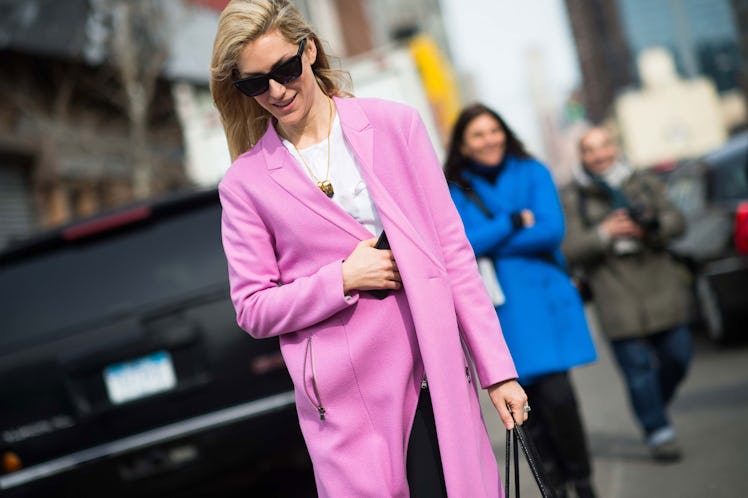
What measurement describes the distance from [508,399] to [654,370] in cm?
372

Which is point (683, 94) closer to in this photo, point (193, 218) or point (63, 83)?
point (63, 83)

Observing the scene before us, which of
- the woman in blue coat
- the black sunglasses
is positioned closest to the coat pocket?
the black sunglasses

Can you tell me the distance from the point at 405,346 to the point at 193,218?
2643mm

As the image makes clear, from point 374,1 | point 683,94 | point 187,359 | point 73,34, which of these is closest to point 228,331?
point 187,359

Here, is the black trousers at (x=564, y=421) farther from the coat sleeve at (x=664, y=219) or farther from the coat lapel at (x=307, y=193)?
the coat lapel at (x=307, y=193)

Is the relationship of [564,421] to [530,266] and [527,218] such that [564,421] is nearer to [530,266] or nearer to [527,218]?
[530,266]

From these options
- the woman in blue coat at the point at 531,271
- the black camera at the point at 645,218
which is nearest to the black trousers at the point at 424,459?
the woman in blue coat at the point at 531,271

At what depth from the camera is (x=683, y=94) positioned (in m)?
44.4

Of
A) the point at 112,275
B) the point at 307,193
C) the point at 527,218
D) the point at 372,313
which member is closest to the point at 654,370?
the point at 527,218

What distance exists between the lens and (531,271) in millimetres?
4777

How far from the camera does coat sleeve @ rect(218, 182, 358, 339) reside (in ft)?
8.39

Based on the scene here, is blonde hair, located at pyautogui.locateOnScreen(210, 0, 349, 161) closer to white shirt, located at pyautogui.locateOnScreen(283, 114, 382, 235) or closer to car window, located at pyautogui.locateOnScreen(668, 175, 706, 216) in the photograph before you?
white shirt, located at pyautogui.locateOnScreen(283, 114, 382, 235)

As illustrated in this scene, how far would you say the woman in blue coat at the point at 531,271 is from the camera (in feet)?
15.4

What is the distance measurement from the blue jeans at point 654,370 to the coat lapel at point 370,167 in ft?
12.3
